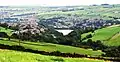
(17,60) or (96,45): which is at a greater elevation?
(17,60)

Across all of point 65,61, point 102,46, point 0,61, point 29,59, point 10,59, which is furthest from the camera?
point 102,46

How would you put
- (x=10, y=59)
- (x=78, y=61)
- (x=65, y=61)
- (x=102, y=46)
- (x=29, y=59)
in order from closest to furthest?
(x=10, y=59) → (x=29, y=59) → (x=65, y=61) → (x=78, y=61) → (x=102, y=46)

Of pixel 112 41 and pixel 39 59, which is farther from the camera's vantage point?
pixel 112 41

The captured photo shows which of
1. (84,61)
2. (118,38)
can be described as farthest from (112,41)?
(84,61)

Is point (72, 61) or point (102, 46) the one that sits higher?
point (72, 61)

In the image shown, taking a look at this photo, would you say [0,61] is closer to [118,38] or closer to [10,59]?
[10,59]

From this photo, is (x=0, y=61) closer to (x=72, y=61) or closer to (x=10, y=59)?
(x=10, y=59)

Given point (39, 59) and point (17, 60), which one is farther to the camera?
point (39, 59)

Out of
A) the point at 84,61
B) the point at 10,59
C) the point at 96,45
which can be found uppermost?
the point at 10,59

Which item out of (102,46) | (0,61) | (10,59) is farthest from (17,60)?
(102,46)
